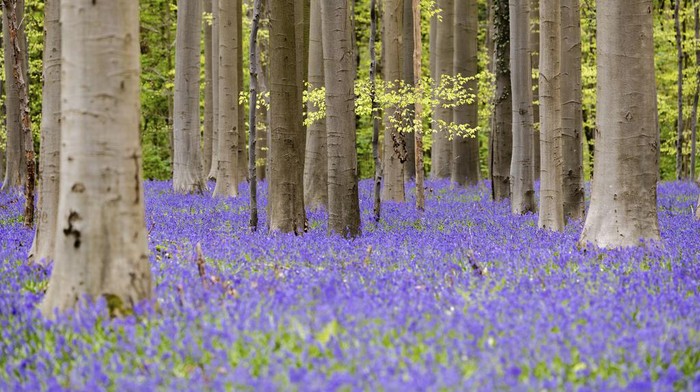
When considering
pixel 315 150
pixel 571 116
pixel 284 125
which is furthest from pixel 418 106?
pixel 284 125

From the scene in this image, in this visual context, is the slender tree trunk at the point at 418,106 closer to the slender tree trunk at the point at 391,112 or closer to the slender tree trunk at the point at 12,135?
the slender tree trunk at the point at 391,112

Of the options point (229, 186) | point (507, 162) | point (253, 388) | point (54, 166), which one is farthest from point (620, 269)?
point (229, 186)

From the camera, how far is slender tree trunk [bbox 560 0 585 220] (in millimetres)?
13203

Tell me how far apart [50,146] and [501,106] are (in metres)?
11.6

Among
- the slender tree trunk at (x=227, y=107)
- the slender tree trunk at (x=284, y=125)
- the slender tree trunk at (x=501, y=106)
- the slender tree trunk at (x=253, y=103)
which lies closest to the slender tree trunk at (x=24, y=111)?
the slender tree trunk at (x=253, y=103)

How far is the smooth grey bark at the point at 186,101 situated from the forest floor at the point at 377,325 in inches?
443

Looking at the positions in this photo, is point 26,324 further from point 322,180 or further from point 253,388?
point 322,180

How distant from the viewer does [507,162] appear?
17797 mm

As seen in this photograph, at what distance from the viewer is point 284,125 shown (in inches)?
436

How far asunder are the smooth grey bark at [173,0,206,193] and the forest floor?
11254 mm

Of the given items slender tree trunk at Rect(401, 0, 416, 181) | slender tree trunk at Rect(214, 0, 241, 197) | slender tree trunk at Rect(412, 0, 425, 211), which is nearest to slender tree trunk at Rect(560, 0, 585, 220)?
slender tree trunk at Rect(412, 0, 425, 211)

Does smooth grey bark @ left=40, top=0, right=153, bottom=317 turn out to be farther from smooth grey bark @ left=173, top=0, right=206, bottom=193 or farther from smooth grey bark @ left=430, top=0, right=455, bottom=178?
smooth grey bark @ left=430, top=0, right=455, bottom=178

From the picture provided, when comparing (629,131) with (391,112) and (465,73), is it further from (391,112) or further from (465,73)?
(465,73)

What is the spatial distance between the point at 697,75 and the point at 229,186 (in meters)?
18.3
